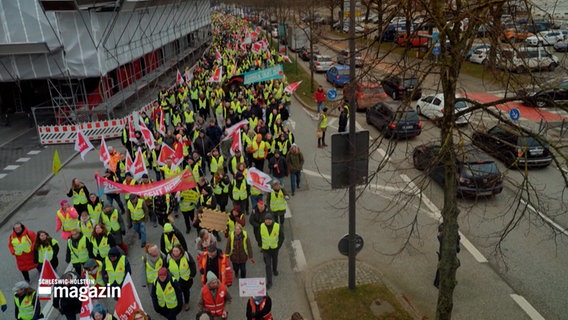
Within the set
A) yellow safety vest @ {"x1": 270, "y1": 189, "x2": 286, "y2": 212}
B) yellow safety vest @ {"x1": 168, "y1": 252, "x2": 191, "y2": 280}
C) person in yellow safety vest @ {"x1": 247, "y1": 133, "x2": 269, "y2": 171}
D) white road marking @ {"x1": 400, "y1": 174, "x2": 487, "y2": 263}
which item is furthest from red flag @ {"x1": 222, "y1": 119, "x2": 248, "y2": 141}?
yellow safety vest @ {"x1": 168, "y1": 252, "x2": 191, "y2": 280}

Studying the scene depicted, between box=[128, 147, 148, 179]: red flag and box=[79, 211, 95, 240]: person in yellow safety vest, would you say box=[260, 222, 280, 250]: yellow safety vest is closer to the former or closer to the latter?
box=[79, 211, 95, 240]: person in yellow safety vest

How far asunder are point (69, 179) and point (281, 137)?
7783 millimetres

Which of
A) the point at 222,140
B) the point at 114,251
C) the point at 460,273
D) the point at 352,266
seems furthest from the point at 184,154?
the point at 460,273

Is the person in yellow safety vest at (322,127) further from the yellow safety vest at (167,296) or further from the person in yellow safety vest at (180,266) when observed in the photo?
the yellow safety vest at (167,296)

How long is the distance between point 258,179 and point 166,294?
405 cm

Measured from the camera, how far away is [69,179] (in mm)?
16109

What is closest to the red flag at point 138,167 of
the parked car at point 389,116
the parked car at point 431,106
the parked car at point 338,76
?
the parked car at point 389,116

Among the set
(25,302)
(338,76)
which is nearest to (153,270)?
(25,302)

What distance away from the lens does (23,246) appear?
370 inches

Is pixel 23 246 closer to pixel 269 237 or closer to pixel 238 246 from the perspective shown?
pixel 238 246

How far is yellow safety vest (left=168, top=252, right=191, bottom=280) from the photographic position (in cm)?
815

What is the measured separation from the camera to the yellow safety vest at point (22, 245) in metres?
9.37

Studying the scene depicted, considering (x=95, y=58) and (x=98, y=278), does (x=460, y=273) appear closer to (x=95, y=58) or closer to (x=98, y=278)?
→ (x=98, y=278)

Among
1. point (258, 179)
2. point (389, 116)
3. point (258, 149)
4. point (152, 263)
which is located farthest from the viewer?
point (389, 116)
